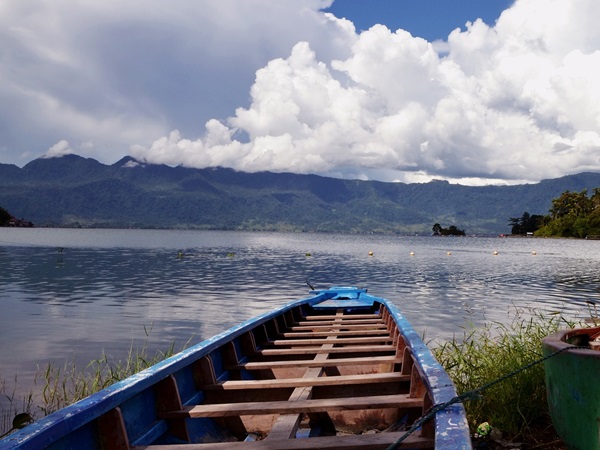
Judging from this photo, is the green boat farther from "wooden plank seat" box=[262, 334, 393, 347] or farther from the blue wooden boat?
"wooden plank seat" box=[262, 334, 393, 347]

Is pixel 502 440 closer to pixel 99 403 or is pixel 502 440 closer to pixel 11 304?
pixel 99 403

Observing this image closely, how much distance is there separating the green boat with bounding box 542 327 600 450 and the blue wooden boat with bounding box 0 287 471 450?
52.5 inches

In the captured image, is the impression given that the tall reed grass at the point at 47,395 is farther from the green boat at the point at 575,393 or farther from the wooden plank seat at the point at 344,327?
the green boat at the point at 575,393

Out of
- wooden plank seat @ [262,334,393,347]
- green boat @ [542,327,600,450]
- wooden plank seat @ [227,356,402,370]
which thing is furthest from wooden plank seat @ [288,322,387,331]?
green boat @ [542,327,600,450]

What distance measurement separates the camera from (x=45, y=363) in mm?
14961

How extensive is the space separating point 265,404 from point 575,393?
298 cm

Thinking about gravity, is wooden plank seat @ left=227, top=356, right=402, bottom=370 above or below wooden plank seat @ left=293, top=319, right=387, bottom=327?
above

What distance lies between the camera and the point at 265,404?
5023 mm

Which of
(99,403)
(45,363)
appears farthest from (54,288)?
(99,403)

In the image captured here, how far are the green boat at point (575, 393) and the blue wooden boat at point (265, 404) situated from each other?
1.33 meters

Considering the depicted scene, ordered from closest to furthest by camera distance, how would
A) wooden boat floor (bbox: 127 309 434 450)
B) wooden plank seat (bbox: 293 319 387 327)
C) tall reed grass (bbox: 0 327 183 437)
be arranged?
wooden boat floor (bbox: 127 309 434 450) → tall reed grass (bbox: 0 327 183 437) → wooden plank seat (bbox: 293 319 387 327)

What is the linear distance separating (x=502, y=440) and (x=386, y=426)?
1.92 m

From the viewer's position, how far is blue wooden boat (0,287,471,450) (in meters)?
3.92

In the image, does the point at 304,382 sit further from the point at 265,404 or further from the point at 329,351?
the point at 329,351
